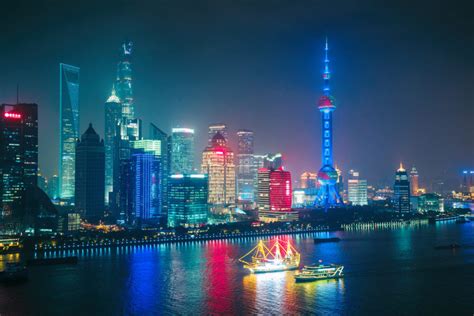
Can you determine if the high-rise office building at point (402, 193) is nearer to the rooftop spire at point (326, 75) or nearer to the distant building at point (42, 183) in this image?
the rooftop spire at point (326, 75)

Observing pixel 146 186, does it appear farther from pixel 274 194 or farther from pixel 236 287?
pixel 236 287

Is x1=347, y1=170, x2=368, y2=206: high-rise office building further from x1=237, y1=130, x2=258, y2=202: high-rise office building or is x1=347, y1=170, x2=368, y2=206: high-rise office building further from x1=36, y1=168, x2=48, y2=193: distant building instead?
x1=36, y1=168, x2=48, y2=193: distant building

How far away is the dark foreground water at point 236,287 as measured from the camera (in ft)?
87.4

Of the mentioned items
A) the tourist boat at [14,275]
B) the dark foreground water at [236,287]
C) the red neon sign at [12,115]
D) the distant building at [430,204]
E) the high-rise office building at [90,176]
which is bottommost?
the dark foreground water at [236,287]

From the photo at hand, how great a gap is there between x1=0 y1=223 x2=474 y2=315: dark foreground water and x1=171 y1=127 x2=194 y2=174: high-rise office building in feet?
222

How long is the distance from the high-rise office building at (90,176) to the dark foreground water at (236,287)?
38.5m

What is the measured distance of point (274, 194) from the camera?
3494 inches

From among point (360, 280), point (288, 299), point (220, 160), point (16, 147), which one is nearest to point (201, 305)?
point (288, 299)

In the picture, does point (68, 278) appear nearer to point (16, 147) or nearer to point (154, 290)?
point (154, 290)

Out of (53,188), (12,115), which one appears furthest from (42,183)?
(12,115)

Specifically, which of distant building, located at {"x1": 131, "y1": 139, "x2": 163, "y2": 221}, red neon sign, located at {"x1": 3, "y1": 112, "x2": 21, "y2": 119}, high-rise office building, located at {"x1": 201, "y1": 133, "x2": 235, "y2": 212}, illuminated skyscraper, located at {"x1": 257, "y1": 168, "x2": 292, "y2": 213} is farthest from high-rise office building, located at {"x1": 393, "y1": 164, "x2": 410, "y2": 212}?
red neon sign, located at {"x1": 3, "y1": 112, "x2": 21, "y2": 119}

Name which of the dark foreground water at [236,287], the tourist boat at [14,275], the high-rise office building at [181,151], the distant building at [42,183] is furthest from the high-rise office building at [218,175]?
the tourist boat at [14,275]

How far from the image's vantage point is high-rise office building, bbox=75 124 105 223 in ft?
277

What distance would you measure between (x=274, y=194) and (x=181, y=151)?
3223cm
